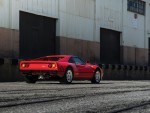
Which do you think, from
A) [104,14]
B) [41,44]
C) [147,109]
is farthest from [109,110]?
[104,14]

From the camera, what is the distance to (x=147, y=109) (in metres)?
8.76

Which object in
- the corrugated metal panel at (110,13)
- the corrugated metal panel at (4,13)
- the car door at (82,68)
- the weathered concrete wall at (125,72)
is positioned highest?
the corrugated metal panel at (110,13)

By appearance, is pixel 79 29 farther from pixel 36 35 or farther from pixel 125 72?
pixel 125 72

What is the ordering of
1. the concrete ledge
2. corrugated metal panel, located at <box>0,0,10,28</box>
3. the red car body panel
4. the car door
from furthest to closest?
corrugated metal panel, located at <box>0,0,10,28</box> < the concrete ledge < the car door < the red car body panel

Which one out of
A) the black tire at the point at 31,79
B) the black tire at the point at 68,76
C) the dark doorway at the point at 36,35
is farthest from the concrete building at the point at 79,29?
the black tire at the point at 68,76

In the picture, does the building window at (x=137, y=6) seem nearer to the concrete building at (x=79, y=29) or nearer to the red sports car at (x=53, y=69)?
the concrete building at (x=79, y=29)

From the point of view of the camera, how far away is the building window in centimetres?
4012

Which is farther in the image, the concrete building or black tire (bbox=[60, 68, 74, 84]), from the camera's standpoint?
the concrete building

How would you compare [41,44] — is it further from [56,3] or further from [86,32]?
[86,32]

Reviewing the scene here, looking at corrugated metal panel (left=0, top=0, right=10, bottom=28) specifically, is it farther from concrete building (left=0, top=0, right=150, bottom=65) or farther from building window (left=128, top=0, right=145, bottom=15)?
building window (left=128, top=0, right=145, bottom=15)

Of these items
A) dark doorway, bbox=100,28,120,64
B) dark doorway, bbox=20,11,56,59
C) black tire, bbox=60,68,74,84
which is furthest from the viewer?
dark doorway, bbox=100,28,120,64

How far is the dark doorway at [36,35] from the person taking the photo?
27.1 meters

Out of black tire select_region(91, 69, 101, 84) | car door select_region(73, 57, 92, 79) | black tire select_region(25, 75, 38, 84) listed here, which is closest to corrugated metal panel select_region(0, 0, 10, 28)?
black tire select_region(25, 75, 38, 84)

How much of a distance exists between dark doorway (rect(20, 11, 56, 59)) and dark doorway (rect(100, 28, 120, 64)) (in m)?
6.92
